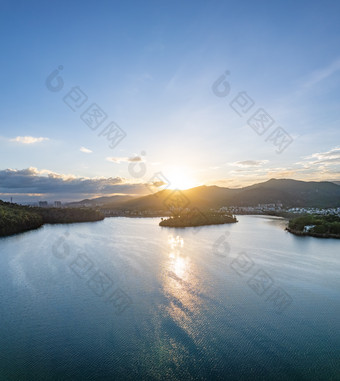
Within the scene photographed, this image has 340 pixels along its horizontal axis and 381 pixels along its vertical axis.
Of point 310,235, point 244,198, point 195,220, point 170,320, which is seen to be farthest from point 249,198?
point 170,320

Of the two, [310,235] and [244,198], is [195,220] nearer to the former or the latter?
[310,235]

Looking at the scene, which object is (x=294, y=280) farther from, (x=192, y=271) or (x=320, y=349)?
(x=320, y=349)

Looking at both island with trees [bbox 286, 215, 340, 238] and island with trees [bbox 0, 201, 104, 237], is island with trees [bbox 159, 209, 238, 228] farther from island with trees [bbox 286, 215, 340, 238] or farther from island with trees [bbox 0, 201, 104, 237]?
island with trees [bbox 0, 201, 104, 237]

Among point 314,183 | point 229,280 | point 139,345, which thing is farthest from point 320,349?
point 314,183

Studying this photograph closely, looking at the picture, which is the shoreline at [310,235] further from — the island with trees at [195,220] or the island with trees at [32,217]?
the island with trees at [32,217]

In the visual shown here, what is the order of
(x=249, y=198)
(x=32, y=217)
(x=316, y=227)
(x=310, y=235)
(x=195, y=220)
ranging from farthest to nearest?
(x=249, y=198), (x=195, y=220), (x=32, y=217), (x=310, y=235), (x=316, y=227)

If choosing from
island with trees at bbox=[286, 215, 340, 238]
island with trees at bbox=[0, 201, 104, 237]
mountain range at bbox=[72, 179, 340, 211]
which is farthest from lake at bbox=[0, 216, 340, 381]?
mountain range at bbox=[72, 179, 340, 211]
